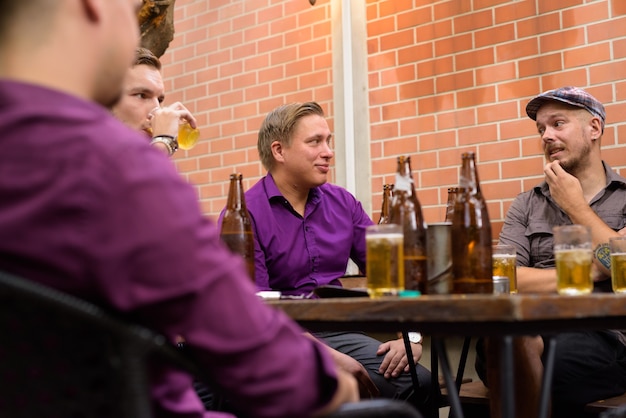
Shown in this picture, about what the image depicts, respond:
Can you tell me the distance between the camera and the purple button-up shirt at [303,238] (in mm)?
2828

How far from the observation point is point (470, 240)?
57.3 inches

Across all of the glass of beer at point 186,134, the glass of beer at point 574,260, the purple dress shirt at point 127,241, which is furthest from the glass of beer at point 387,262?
the glass of beer at point 186,134

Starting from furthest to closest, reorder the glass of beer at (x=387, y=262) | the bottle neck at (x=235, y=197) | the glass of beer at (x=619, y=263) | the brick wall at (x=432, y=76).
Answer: the brick wall at (x=432, y=76)
the bottle neck at (x=235, y=197)
the glass of beer at (x=619, y=263)
the glass of beer at (x=387, y=262)

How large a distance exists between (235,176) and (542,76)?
1635mm

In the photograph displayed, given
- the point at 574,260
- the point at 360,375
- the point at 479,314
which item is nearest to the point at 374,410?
the point at 479,314

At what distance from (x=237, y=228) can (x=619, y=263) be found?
0.95 m

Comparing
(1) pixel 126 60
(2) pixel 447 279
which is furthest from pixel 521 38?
(1) pixel 126 60

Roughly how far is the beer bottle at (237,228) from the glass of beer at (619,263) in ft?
2.85

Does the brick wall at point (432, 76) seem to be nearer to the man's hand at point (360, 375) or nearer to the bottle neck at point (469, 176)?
the man's hand at point (360, 375)

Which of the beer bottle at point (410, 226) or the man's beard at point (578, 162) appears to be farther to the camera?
the man's beard at point (578, 162)

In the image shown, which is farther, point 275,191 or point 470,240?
point 275,191

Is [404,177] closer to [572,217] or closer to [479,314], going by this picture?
[479,314]

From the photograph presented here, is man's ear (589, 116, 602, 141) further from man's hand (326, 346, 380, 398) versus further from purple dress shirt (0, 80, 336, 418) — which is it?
purple dress shirt (0, 80, 336, 418)

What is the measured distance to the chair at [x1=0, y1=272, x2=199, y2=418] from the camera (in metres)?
0.75
